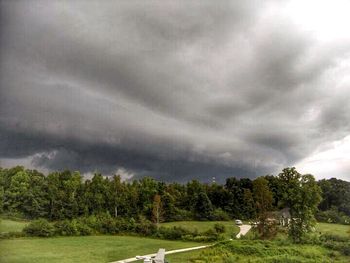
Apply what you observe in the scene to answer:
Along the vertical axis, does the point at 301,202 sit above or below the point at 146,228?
above

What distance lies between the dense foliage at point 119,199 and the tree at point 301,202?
18.8 m

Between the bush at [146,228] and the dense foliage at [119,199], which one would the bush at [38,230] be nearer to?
the bush at [146,228]

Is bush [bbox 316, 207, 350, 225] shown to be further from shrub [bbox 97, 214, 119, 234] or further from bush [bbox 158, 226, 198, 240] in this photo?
shrub [bbox 97, 214, 119, 234]

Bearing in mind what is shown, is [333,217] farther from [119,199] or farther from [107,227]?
[107,227]

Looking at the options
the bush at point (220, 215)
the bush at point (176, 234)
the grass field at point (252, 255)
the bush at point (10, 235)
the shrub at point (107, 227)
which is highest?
the bush at point (220, 215)

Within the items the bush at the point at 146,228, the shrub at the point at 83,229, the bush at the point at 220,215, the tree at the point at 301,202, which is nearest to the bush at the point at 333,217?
the bush at the point at 220,215

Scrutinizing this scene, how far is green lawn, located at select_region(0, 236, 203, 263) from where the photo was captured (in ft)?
88.4

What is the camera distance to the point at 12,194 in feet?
200

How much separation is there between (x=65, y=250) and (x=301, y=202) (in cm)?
2171

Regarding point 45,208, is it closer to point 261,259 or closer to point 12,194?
point 12,194

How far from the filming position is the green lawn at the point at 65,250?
26953 millimetres

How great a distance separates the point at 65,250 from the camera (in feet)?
104

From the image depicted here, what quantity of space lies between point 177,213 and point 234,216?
12.0m

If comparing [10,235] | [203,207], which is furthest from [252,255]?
[203,207]
